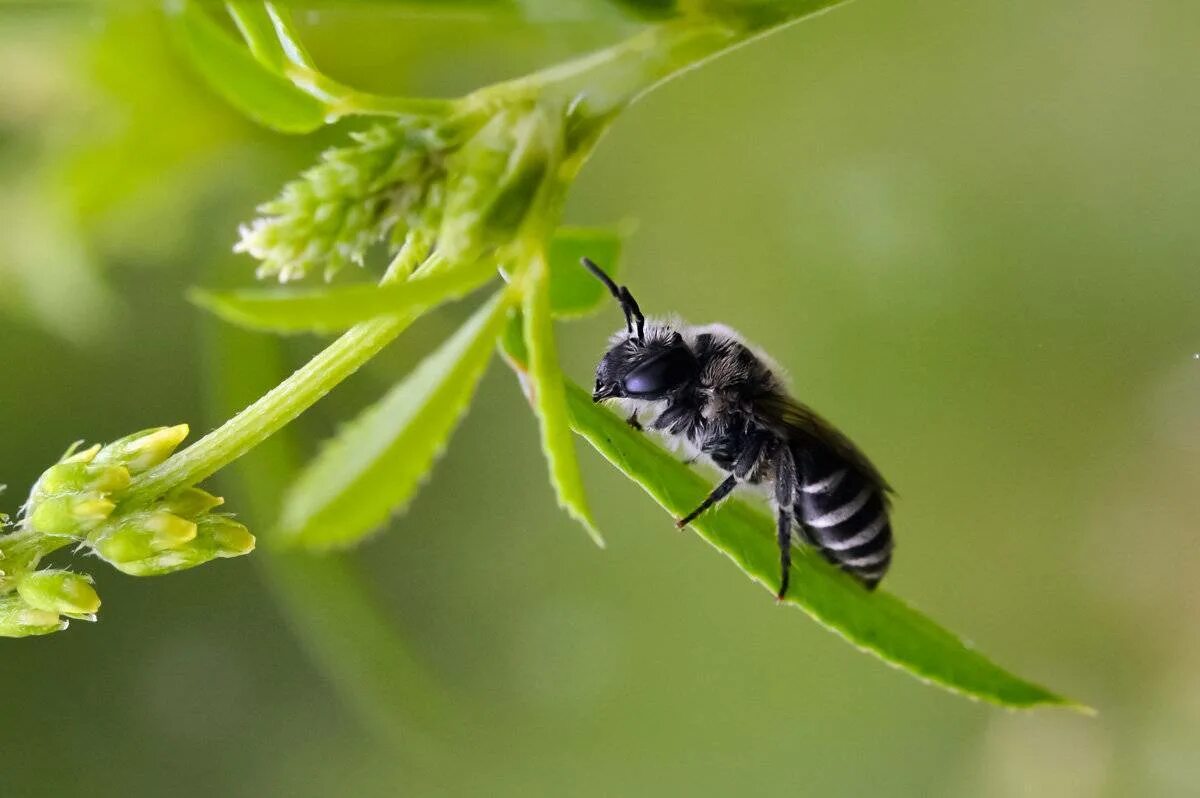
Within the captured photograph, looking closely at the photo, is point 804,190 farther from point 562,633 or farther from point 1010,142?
point 562,633

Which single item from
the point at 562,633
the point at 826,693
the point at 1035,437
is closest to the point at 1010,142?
the point at 1035,437

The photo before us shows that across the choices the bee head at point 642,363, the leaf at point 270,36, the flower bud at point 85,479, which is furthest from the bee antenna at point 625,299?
the flower bud at point 85,479

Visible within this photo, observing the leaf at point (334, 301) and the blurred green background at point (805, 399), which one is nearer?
the leaf at point (334, 301)

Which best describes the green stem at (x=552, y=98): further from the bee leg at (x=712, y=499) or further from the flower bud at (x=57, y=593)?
the bee leg at (x=712, y=499)

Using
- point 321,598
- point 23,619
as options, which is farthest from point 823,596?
point 321,598

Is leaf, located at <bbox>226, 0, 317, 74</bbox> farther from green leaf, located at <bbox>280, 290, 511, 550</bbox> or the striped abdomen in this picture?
the striped abdomen

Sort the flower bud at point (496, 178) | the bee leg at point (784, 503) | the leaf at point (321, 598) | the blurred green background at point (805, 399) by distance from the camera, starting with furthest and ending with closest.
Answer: the blurred green background at point (805, 399) → the leaf at point (321, 598) → the bee leg at point (784, 503) → the flower bud at point (496, 178)
